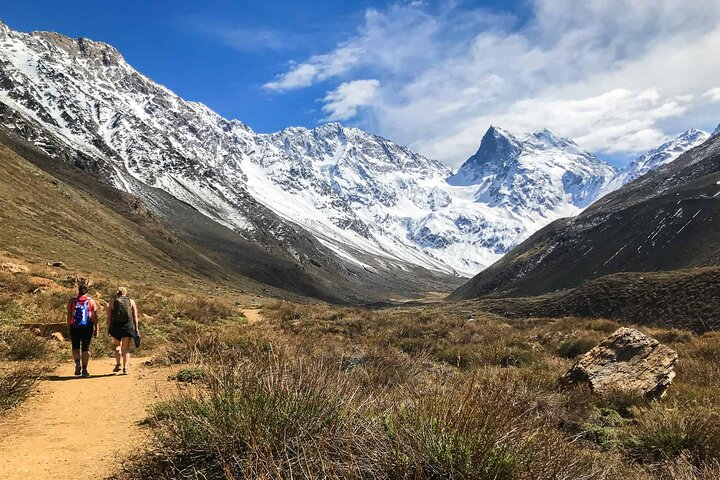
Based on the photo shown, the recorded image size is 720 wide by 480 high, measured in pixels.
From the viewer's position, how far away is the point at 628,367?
30.1 ft

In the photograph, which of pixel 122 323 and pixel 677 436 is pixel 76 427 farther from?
pixel 677 436

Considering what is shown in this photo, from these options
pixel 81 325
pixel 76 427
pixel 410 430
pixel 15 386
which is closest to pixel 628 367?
pixel 410 430

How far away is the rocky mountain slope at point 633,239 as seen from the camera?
62.6 m

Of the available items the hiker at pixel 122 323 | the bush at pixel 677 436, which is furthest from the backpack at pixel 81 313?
the bush at pixel 677 436

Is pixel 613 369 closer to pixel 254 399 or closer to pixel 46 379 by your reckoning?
pixel 254 399

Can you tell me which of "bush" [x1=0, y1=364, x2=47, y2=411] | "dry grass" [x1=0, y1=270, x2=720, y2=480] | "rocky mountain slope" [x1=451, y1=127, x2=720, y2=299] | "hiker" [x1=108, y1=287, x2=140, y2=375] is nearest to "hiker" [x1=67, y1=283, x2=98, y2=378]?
"hiker" [x1=108, y1=287, x2=140, y2=375]

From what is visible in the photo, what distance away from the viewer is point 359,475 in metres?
3.46

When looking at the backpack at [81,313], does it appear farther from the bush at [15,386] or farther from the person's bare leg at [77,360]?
the bush at [15,386]

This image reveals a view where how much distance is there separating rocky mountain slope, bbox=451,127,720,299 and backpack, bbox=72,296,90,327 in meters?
62.5

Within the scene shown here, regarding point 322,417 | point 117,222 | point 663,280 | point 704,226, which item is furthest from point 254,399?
point 704,226

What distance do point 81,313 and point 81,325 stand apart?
11.5 inches

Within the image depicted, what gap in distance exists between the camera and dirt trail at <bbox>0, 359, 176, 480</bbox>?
17.7ft

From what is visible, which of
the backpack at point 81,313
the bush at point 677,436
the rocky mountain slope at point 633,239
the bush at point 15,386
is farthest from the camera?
the rocky mountain slope at point 633,239

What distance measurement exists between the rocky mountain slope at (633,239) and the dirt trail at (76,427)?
6249 centimetres
